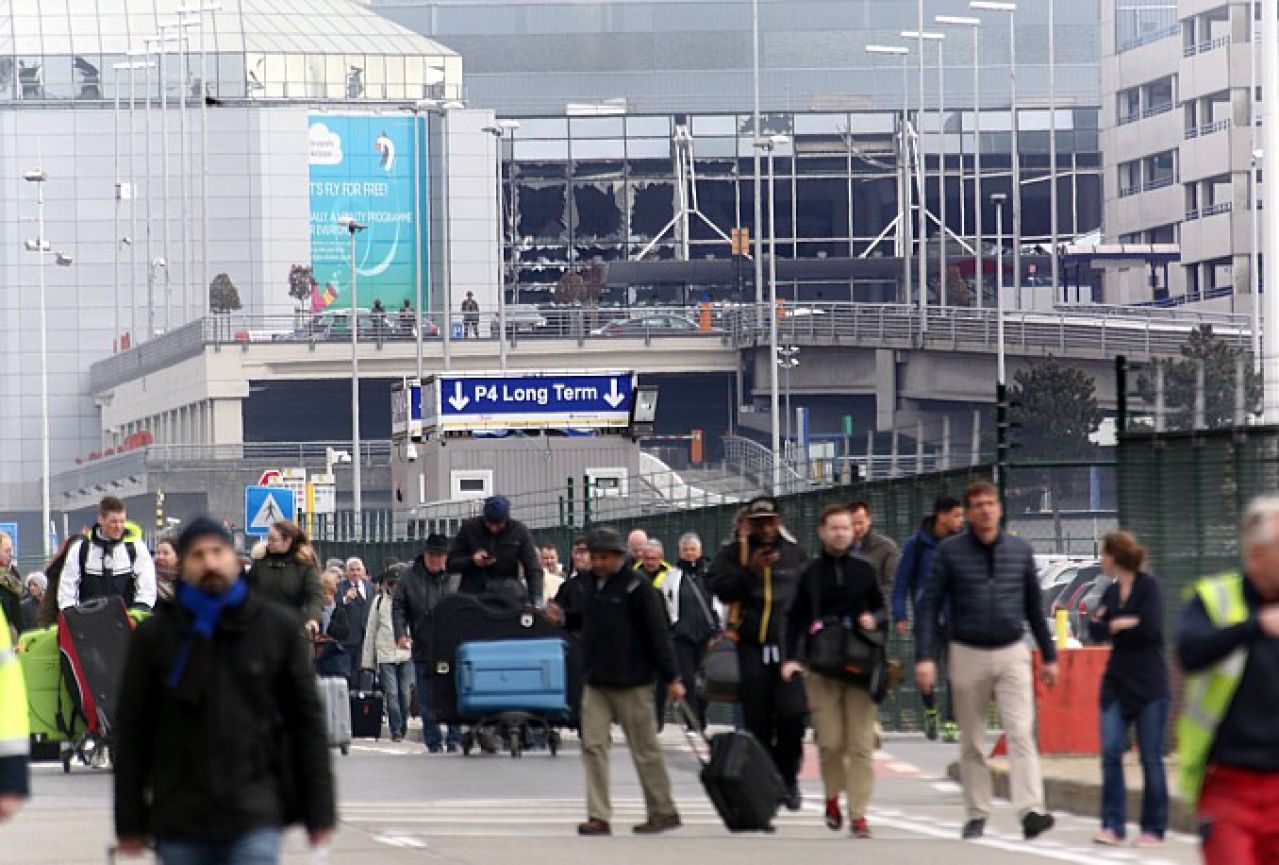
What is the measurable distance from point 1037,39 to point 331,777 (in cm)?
13188

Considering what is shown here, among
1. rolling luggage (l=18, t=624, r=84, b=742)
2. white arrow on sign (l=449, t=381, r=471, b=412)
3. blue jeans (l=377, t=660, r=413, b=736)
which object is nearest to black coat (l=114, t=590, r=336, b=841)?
rolling luggage (l=18, t=624, r=84, b=742)

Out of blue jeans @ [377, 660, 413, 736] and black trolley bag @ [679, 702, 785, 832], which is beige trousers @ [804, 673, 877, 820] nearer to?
black trolley bag @ [679, 702, 785, 832]

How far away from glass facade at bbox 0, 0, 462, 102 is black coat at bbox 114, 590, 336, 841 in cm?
11788

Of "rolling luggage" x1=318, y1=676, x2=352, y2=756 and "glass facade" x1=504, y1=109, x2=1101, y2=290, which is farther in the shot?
"glass facade" x1=504, y1=109, x2=1101, y2=290

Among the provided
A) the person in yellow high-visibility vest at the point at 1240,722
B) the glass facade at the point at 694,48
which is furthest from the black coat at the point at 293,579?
the glass facade at the point at 694,48

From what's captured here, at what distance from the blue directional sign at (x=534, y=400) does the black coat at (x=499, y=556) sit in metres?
→ 39.4

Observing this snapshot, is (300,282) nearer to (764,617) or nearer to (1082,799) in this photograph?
(1082,799)

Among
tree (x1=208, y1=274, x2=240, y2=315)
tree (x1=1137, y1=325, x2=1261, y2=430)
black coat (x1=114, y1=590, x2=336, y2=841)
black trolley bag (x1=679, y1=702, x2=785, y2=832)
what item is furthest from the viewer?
tree (x1=208, y1=274, x2=240, y2=315)

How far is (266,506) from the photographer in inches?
1781

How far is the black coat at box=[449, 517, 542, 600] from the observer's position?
22656 mm

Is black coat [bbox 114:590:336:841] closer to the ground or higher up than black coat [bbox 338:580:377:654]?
higher up

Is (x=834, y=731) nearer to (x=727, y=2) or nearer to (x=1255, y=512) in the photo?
(x=1255, y=512)

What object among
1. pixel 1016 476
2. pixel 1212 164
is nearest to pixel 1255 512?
pixel 1016 476

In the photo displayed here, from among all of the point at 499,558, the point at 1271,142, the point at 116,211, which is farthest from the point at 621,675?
the point at 116,211
